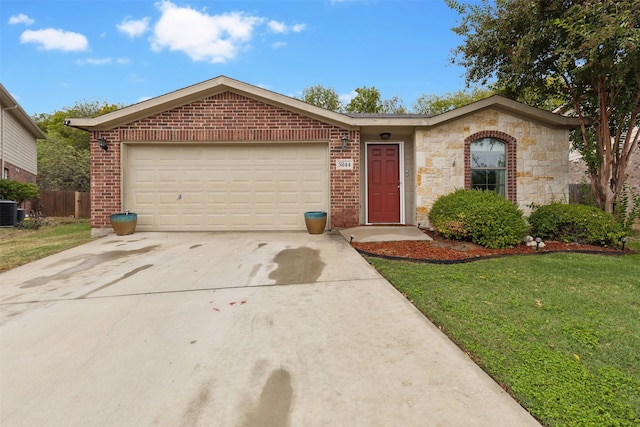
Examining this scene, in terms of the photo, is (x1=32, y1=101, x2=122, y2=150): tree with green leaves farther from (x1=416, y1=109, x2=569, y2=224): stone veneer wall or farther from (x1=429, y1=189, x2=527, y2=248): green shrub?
(x1=429, y1=189, x2=527, y2=248): green shrub

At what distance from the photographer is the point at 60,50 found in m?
18.9

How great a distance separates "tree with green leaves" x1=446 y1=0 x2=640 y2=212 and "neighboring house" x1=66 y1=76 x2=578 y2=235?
857 millimetres

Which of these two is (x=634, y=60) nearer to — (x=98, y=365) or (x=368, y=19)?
(x=98, y=365)

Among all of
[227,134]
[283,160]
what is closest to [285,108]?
[283,160]

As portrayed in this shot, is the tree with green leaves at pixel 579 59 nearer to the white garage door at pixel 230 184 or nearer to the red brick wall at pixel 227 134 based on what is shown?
the red brick wall at pixel 227 134

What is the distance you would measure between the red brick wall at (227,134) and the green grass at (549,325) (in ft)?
10.8

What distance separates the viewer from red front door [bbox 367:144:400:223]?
8922 millimetres

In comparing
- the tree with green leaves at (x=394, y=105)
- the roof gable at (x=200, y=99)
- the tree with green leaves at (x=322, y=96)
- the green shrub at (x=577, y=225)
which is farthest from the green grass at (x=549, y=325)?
the tree with green leaves at (x=322, y=96)

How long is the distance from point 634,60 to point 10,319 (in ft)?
32.4

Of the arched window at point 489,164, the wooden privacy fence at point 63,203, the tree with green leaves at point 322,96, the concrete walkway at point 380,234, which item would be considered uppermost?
the tree with green leaves at point 322,96

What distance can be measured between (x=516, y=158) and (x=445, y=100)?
21939 millimetres

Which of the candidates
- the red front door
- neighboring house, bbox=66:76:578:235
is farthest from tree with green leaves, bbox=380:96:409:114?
neighboring house, bbox=66:76:578:235

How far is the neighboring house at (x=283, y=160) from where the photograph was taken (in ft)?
26.2

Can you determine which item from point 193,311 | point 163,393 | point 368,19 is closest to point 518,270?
point 193,311
